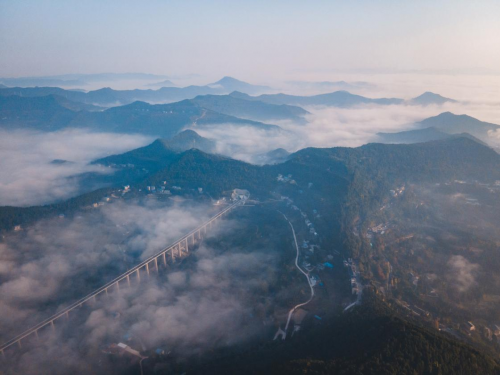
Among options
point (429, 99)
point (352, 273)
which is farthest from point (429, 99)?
point (352, 273)

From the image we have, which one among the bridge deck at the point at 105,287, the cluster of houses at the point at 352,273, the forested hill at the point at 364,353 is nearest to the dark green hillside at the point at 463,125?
the cluster of houses at the point at 352,273

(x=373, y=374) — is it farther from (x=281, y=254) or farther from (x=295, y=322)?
(x=281, y=254)

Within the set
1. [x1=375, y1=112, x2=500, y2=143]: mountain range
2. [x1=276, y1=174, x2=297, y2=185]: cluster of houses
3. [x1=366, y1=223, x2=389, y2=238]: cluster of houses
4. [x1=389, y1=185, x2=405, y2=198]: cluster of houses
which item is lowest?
[x1=366, y1=223, x2=389, y2=238]: cluster of houses

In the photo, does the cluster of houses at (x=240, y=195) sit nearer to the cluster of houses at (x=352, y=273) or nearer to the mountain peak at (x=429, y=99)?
the cluster of houses at (x=352, y=273)

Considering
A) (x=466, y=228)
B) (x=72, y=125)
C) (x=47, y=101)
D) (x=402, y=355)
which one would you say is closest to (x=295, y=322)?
(x=402, y=355)

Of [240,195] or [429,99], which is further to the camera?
[429,99]

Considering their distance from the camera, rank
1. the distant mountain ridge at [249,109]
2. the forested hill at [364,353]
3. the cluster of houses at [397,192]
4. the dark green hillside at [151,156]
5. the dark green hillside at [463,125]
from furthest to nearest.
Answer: the distant mountain ridge at [249,109] → the dark green hillside at [463,125] → the dark green hillside at [151,156] → the cluster of houses at [397,192] → the forested hill at [364,353]

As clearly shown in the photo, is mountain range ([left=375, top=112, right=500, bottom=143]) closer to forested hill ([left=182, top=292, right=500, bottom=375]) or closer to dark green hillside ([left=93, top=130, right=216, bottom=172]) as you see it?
dark green hillside ([left=93, top=130, right=216, bottom=172])

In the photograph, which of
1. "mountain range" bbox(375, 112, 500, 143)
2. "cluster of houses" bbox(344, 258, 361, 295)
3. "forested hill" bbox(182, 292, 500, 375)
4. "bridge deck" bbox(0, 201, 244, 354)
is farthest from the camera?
"mountain range" bbox(375, 112, 500, 143)

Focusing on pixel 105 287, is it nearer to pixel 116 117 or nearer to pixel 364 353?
pixel 364 353

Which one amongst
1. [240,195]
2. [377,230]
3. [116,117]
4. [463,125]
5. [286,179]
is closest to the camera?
[377,230]

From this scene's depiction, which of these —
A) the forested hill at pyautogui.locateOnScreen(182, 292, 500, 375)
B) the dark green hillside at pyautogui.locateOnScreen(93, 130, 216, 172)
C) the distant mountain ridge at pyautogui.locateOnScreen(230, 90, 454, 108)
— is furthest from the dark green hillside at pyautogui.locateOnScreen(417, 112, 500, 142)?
the forested hill at pyautogui.locateOnScreen(182, 292, 500, 375)
